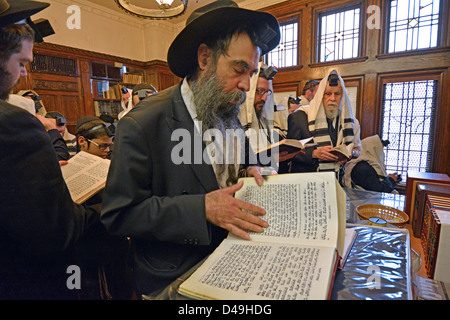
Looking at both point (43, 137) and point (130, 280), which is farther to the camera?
point (130, 280)

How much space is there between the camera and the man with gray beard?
0.83m

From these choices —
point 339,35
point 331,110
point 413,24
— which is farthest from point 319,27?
point 331,110

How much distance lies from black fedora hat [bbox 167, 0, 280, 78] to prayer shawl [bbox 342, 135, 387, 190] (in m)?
2.31

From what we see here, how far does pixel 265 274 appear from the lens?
628mm

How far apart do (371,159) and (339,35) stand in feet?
11.6

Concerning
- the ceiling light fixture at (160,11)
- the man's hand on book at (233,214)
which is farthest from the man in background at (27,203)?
the ceiling light fixture at (160,11)

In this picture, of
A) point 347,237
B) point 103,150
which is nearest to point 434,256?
point 347,237

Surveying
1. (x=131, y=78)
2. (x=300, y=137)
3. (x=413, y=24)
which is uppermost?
(x=413, y=24)

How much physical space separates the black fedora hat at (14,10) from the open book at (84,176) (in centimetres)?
67

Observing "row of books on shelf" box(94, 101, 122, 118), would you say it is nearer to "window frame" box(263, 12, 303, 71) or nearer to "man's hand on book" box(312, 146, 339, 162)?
"window frame" box(263, 12, 303, 71)

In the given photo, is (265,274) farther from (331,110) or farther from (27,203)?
(331,110)

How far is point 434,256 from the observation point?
2.95ft
